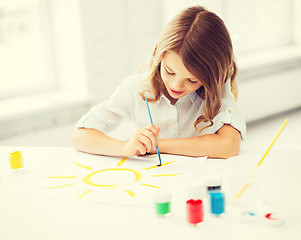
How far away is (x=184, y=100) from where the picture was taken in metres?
1.49

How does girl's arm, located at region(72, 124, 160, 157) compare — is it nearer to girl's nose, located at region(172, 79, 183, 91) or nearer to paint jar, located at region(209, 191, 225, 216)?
girl's nose, located at region(172, 79, 183, 91)

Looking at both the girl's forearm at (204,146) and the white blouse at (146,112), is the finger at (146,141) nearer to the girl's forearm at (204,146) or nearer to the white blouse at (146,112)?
the girl's forearm at (204,146)

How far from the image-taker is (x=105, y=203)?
0.95 metres

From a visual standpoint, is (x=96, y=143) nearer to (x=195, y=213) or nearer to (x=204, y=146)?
(x=204, y=146)

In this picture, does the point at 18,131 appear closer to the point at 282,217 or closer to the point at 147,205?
the point at 147,205

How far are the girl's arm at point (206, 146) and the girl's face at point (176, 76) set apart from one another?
0.16 metres

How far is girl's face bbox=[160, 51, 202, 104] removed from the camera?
126cm

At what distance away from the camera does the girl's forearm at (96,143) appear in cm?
130

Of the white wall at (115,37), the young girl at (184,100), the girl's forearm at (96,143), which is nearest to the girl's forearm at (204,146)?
the young girl at (184,100)

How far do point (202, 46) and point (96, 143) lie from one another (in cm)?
45

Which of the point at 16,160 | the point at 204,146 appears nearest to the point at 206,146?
the point at 204,146

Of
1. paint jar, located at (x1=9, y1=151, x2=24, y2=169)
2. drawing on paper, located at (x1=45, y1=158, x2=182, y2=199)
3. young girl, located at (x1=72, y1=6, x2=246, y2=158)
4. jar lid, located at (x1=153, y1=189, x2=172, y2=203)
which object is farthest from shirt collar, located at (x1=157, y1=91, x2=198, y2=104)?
jar lid, located at (x1=153, y1=189, x2=172, y2=203)

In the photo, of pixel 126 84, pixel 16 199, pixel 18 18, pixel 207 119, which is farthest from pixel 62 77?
pixel 16 199

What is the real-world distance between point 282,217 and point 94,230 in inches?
14.5
